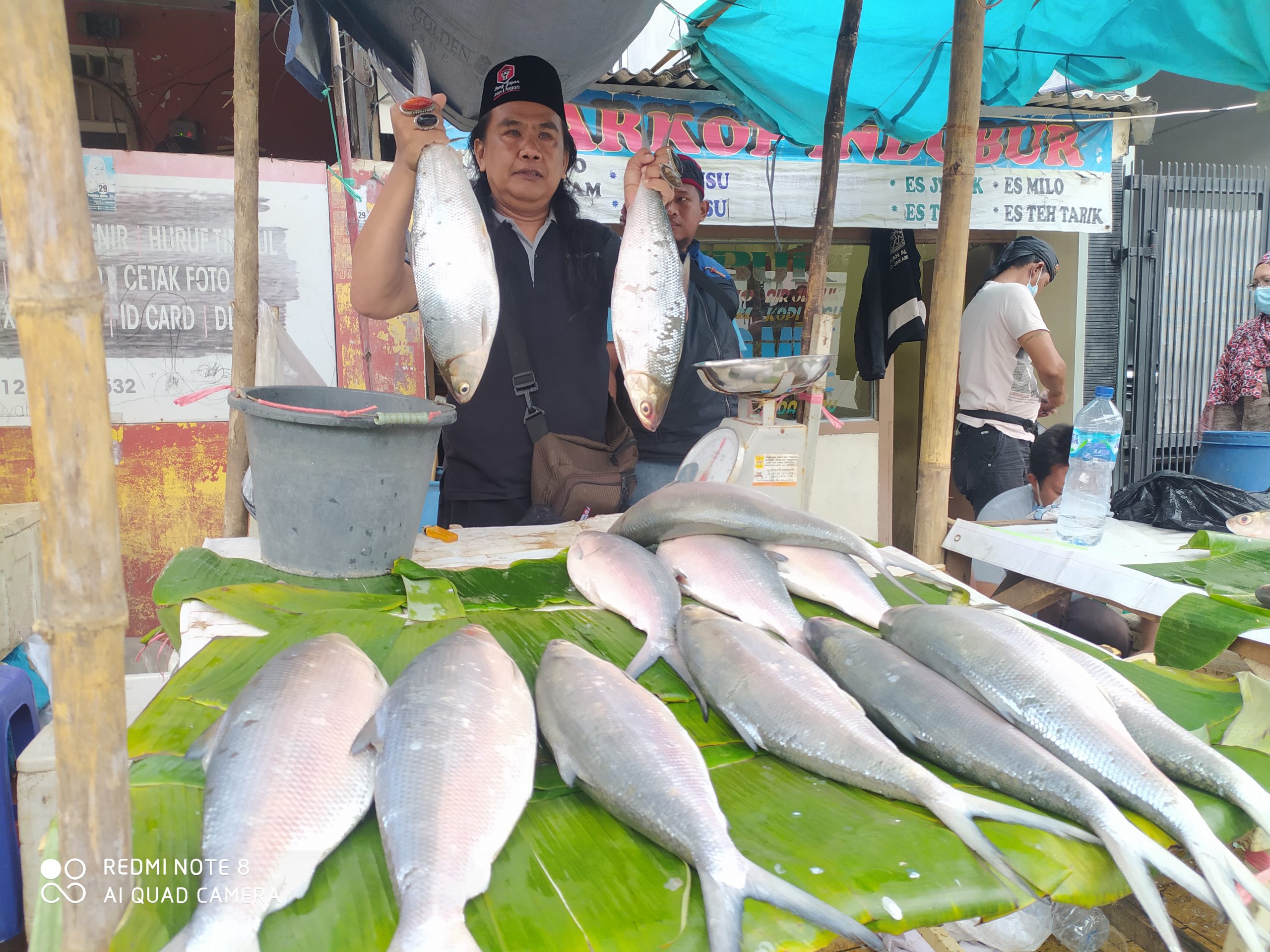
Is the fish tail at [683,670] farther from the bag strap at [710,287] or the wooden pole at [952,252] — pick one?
the bag strap at [710,287]

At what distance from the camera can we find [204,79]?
638 cm

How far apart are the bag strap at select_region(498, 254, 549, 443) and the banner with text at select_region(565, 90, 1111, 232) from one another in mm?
2668

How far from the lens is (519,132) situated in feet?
9.45

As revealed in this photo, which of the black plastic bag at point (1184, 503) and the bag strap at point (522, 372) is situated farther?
the black plastic bag at point (1184, 503)

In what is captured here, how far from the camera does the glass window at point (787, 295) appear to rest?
6867 millimetres

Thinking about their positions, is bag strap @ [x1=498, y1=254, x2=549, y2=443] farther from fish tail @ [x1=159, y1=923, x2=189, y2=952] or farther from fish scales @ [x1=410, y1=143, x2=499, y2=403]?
fish tail @ [x1=159, y1=923, x2=189, y2=952]

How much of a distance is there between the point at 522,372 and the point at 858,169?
165 inches

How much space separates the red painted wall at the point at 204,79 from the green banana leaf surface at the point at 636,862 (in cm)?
622

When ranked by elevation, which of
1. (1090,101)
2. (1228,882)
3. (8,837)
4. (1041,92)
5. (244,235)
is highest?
(1041,92)

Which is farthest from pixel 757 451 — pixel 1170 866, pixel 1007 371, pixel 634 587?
pixel 1007 371

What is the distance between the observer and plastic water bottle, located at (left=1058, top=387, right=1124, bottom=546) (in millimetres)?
3248

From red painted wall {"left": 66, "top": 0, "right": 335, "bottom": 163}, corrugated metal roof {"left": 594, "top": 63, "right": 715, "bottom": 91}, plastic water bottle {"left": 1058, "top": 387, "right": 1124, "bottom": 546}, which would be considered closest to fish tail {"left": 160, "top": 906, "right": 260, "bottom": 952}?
plastic water bottle {"left": 1058, "top": 387, "right": 1124, "bottom": 546}

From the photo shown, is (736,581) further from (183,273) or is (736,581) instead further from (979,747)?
(183,273)

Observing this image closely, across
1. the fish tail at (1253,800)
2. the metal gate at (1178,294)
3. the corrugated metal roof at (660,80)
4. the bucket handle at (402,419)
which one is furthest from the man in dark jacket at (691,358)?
the metal gate at (1178,294)
